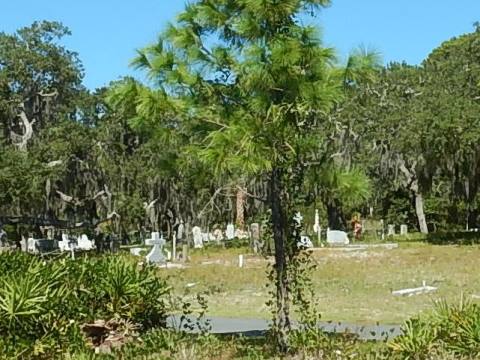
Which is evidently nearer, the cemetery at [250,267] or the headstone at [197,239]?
the cemetery at [250,267]

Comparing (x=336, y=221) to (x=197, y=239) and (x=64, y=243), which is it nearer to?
(x=197, y=239)

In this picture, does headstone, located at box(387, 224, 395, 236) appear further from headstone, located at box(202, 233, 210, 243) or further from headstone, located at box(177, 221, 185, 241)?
headstone, located at box(177, 221, 185, 241)

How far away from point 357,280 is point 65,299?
629 inches

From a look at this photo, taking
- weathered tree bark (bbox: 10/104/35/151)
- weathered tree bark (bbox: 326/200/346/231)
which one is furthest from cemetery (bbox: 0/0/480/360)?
weathered tree bark (bbox: 326/200/346/231)

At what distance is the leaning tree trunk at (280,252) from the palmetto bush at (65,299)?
1807 mm

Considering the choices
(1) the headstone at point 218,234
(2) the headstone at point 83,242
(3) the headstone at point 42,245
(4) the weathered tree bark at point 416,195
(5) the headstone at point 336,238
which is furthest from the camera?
(1) the headstone at point 218,234

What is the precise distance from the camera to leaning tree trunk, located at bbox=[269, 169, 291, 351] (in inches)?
408

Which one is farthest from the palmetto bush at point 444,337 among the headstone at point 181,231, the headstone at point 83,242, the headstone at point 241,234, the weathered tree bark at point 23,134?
the headstone at point 181,231

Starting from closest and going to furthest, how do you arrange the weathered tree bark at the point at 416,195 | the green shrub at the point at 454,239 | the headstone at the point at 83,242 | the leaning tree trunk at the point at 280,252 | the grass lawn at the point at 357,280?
the leaning tree trunk at the point at 280,252, the grass lawn at the point at 357,280, the green shrub at the point at 454,239, the headstone at the point at 83,242, the weathered tree bark at the point at 416,195

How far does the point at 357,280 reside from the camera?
2527 cm

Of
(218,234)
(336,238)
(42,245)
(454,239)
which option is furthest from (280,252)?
(218,234)

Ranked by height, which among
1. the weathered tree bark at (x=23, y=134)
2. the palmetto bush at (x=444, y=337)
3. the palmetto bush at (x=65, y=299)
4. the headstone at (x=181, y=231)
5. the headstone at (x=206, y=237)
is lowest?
the palmetto bush at (x=444, y=337)

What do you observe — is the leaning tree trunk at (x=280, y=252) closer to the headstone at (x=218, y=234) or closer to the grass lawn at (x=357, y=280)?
the grass lawn at (x=357, y=280)

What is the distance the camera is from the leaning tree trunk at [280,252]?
10.4m
